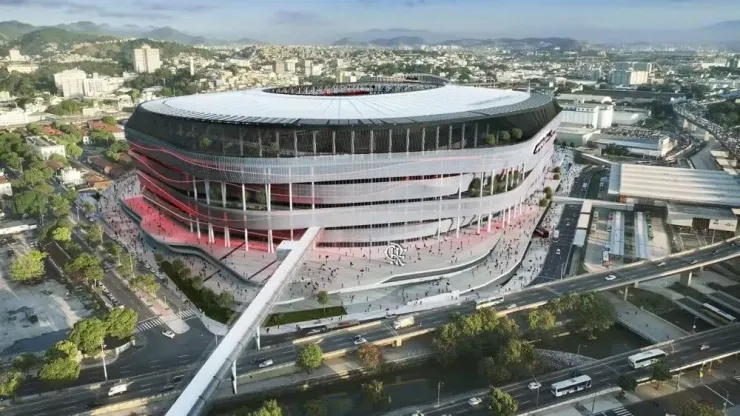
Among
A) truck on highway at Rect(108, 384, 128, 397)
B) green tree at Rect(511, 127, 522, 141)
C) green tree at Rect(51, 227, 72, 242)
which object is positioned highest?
green tree at Rect(511, 127, 522, 141)

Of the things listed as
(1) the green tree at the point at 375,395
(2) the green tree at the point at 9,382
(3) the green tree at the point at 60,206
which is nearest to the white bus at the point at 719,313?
(1) the green tree at the point at 375,395

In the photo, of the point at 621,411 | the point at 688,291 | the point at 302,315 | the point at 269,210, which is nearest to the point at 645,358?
the point at 621,411

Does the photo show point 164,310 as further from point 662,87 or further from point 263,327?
point 662,87

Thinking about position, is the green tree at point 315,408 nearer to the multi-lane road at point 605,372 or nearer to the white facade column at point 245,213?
the multi-lane road at point 605,372

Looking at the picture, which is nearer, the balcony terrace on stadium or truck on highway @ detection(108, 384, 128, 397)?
truck on highway @ detection(108, 384, 128, 397)

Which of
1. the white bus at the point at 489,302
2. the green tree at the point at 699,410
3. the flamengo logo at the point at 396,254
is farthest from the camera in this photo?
the flamengo logo at the point at 396,254

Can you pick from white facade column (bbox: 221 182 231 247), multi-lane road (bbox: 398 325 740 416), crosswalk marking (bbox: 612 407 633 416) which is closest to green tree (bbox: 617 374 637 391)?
multi-lane road (bbox: 398 325 740 416)

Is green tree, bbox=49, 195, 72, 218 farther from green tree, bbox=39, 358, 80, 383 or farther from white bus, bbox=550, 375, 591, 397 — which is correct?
white bus, bbox=550, 375, 591, 397
